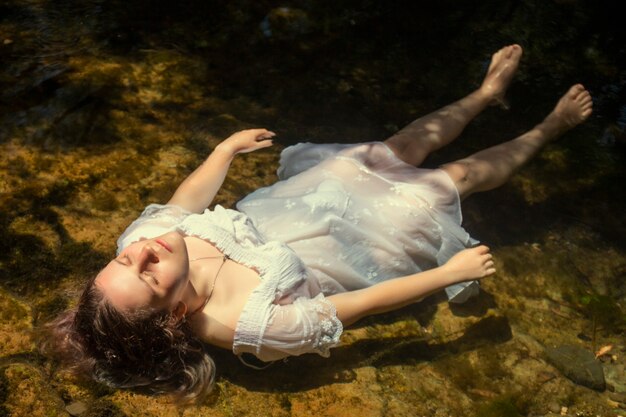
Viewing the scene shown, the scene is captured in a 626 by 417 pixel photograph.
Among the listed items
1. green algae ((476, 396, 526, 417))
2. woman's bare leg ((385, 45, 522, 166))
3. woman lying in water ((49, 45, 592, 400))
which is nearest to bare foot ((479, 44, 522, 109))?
woman's bare leg ((385, 45, 522, 166))

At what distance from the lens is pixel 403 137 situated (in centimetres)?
360

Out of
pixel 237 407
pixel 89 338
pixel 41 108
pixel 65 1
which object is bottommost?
pixel 237 407

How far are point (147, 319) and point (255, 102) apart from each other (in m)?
2.08

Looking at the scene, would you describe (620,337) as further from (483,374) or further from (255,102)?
(255,102)

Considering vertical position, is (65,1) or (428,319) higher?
(65,1)

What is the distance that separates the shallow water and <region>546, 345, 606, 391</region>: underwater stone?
41mm

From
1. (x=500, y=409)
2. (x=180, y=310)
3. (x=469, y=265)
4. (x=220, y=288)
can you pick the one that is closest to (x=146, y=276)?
(x=180, y=310)

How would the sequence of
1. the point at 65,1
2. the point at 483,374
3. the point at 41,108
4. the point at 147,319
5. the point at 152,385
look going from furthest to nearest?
1. the point at 65,1
2. the point at 41,108
3. the point at 483,374
4. the point at 152,385
5. the point at 147,319

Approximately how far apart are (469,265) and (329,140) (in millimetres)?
1389

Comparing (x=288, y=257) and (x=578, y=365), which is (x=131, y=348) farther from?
(x=578, y=365)

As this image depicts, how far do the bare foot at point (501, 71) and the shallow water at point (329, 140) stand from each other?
289 millimetres

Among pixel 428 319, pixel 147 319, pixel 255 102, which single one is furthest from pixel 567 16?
pixel 147 319

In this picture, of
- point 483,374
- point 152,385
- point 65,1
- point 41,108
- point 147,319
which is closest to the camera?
point 147,319

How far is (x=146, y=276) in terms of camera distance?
98.9 inches
